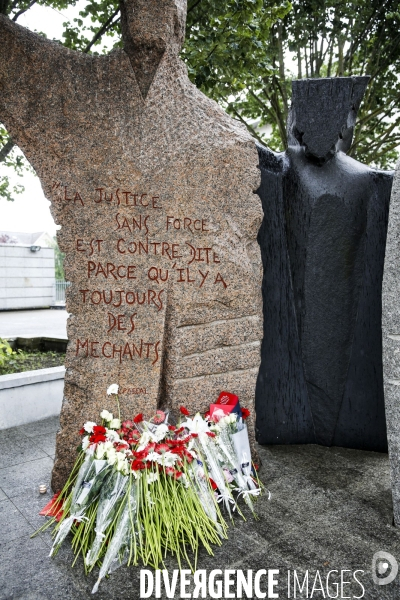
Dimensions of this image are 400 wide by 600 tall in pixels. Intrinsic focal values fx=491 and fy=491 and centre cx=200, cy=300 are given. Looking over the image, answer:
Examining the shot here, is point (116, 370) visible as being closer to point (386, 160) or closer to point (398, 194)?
point (398, 194)

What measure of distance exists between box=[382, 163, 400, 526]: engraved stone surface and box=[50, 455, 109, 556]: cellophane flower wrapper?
1.55 meters

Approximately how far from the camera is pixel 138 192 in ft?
9.59

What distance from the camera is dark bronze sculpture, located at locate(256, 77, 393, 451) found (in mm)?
3498

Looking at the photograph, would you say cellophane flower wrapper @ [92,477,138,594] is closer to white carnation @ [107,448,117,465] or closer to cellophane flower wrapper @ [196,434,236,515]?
white carnation @ [107,448,117,465]

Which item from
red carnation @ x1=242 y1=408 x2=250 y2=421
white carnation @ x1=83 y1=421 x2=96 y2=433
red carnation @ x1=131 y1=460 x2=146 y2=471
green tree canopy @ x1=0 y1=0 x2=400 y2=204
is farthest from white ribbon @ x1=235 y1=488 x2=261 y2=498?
green tree canopy @ x1=0 y1=0 x2=400 y2=204

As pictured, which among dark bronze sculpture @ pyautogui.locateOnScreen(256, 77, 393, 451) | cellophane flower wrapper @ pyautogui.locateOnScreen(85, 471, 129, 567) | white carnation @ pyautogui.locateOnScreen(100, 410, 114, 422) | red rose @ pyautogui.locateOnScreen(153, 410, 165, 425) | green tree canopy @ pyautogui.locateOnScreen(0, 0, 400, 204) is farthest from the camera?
green tree canopy @ pyautogui.locateOnScreen(0, 0, 400, 204)

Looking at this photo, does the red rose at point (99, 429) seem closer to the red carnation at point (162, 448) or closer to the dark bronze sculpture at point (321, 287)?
the red carnation at point (162, 448)

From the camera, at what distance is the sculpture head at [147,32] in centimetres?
290

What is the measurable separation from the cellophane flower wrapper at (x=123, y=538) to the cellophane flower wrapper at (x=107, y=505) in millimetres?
44

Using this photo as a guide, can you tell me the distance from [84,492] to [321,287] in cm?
212

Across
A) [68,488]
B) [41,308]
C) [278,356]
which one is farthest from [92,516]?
[41,308]

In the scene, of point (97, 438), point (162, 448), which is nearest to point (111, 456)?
point (97, 438)

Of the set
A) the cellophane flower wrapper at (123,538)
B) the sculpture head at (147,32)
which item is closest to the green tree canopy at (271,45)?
the sculpture head at (147,32)

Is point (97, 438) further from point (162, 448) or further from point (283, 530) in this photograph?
point (283, 530)
